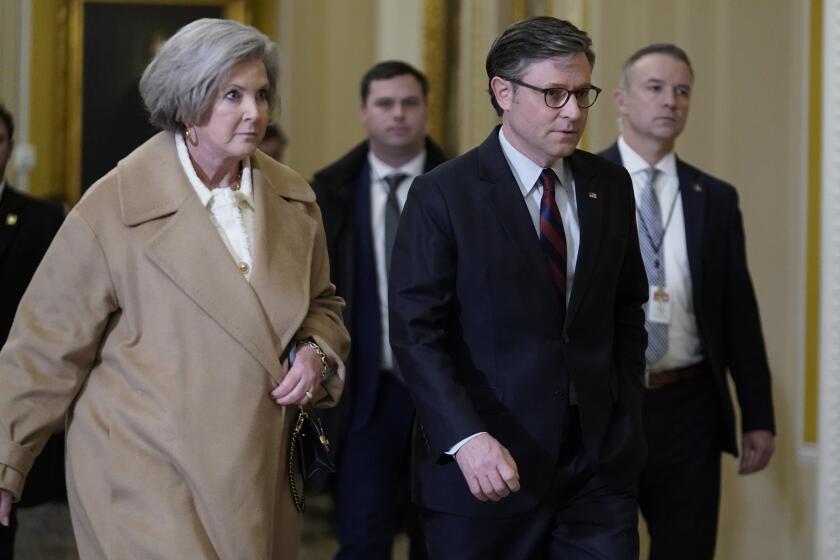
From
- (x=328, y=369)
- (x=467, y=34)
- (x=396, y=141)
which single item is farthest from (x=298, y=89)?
(x=328, y=369)

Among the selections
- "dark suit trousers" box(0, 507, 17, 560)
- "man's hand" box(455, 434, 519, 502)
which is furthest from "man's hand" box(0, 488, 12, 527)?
"dark suit trousers" box(0, 507, 17, 560)

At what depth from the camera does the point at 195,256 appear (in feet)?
12.0

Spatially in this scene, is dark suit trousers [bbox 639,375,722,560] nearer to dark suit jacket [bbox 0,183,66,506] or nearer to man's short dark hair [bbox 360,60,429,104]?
man's short dark hair [bbox 360,60,429,104]

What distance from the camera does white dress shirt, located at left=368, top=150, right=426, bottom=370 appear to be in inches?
212

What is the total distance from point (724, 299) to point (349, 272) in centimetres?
132

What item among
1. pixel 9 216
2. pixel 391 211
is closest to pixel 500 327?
pixel 391 211

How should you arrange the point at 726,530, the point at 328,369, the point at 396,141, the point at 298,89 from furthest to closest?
1. the point at 298,89
2. the point at 726,530
3. the point at 396,141
4. the point at 328,369

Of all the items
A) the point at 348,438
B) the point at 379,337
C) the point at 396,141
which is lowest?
the point at 348,438

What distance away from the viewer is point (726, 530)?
6.53 metres

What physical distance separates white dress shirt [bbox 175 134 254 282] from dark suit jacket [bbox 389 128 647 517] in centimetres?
37

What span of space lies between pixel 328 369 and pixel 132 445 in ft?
1.77

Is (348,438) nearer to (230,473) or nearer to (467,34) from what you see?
(230,473)

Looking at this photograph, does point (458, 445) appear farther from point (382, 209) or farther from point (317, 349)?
point (382, 209)

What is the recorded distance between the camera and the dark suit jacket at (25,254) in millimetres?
5449
